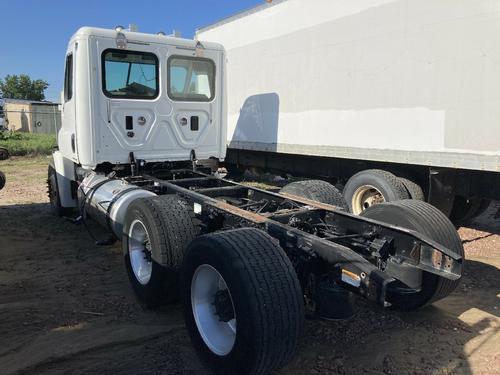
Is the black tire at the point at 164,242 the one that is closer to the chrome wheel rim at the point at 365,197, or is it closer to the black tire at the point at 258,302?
the black tire at the point at 258,302

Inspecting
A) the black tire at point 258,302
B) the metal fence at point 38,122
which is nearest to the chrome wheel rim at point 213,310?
the black tire at point 258,302

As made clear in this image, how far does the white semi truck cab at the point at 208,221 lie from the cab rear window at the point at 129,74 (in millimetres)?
14

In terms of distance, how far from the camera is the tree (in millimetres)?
75250

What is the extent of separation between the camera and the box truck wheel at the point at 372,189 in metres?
6.49

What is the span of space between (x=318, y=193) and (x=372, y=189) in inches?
89.0

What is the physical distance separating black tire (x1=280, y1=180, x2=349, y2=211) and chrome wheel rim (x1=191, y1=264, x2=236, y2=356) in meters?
2.02

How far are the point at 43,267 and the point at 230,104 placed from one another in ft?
18.6

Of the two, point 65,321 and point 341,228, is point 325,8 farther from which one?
point 65,321

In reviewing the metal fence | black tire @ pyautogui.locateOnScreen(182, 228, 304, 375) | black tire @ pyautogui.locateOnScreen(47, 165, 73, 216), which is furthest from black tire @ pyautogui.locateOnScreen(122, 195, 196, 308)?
the metal fence

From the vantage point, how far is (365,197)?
23.4 ft

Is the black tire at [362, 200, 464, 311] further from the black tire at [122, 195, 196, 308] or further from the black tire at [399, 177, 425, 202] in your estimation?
the black tire at [399, 177, 425, 202]

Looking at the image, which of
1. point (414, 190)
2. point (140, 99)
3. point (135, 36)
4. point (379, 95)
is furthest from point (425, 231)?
point (135, 36)

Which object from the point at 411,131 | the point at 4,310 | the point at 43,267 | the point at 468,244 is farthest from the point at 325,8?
the point at 4,310

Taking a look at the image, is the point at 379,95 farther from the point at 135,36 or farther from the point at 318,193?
the point at 135,36
